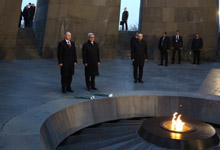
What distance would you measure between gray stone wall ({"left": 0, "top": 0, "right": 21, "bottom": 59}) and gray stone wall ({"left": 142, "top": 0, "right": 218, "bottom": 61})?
24.8ft

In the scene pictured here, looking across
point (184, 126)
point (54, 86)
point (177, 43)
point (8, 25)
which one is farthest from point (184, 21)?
point (184, 126)

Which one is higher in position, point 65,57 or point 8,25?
point 8,25

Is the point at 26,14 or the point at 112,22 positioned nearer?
the point at 112,22

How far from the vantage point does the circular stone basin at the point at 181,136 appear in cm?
431

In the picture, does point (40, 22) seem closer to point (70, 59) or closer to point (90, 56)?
point (90, 56)

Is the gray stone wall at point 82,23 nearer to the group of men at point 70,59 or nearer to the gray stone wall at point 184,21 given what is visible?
the gray stone wall at point 184,21

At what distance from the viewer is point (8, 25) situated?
13047 millimetres

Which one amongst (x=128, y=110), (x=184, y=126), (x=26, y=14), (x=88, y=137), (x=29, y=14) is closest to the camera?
(x=184, y=126)

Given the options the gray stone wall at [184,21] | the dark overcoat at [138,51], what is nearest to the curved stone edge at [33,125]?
the dark overcoat at [138,51]

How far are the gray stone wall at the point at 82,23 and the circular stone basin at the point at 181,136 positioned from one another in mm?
10944

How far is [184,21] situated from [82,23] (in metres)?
6.17

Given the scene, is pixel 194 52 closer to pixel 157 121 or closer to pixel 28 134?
pixel 157 121

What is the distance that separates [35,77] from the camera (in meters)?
9.14

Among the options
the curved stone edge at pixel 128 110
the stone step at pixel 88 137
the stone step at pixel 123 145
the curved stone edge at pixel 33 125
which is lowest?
the stone step at pixel 88 137
